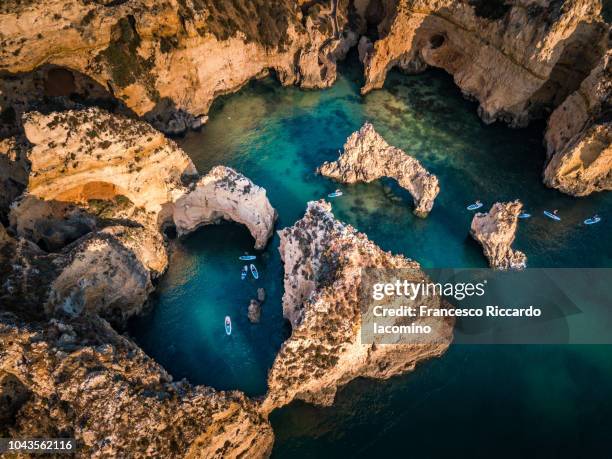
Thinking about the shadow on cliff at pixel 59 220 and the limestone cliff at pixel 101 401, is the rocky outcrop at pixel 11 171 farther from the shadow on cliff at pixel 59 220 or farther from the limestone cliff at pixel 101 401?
the limestone cliff at pixel 101 401

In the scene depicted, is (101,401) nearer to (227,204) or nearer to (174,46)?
(227,204)

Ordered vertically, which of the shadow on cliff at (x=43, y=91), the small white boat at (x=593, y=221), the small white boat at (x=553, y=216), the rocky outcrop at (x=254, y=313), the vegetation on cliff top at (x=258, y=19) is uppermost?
the vegetation on cliff top at (x=258, y=19)

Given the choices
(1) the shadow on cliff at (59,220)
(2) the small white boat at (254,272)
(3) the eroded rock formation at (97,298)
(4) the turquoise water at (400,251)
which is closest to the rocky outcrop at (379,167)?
(4) the turquoise water at (400,251)

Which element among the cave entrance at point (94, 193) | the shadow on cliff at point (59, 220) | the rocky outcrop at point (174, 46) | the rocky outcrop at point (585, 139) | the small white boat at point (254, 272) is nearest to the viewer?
the shadow on cliff at point (59, 220)

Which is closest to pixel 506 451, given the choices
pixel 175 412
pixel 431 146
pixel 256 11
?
pixel 175 412

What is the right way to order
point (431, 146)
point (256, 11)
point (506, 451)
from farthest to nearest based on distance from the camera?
point (256, 11), point (431, 146), point (506, 451)

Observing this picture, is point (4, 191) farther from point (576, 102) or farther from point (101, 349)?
point (576, 102)

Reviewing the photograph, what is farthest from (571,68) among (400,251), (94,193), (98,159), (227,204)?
(94,193)
